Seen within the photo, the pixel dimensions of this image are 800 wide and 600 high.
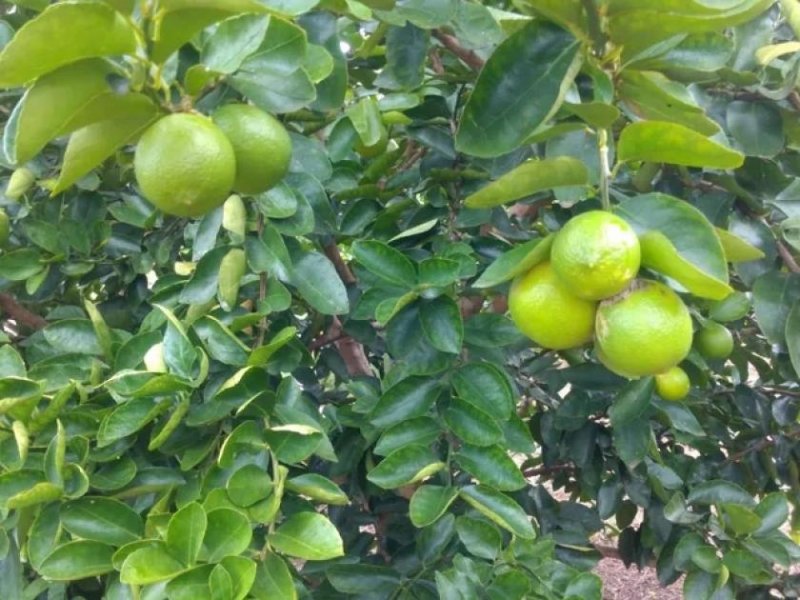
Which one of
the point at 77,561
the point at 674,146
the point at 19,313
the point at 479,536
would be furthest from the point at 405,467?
the point at 19,313

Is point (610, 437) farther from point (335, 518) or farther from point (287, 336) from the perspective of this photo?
point (287, 336)

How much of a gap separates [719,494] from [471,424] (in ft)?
2.18

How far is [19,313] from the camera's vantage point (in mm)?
1391

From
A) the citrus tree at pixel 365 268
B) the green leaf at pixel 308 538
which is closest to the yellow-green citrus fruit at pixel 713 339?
the citrus tree at pixel 365 268

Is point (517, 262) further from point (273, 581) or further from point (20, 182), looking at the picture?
point (20, 182)

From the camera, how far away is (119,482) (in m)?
0.92

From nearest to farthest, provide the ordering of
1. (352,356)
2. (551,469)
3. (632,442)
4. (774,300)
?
(774,300) → (632,442) → (352,356) → (551,469)

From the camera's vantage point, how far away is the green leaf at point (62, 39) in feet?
1.74

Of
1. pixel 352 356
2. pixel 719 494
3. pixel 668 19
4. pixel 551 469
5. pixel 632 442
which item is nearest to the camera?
pixel 668 19

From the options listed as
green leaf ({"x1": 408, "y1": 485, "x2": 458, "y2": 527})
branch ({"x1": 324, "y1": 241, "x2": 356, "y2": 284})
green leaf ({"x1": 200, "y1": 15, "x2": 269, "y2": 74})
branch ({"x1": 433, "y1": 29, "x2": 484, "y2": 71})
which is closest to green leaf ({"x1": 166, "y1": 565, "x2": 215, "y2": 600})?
green leaf ({"x1": 408, "y1": 485, "x2": 458, "y2": 527})

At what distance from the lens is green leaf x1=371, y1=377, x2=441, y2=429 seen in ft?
3.28

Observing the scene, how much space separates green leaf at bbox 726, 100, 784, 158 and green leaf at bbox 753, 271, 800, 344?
0.52 ft

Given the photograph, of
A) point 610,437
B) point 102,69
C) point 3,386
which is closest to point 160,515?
point 3,386

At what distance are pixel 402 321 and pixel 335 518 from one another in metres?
0.63
